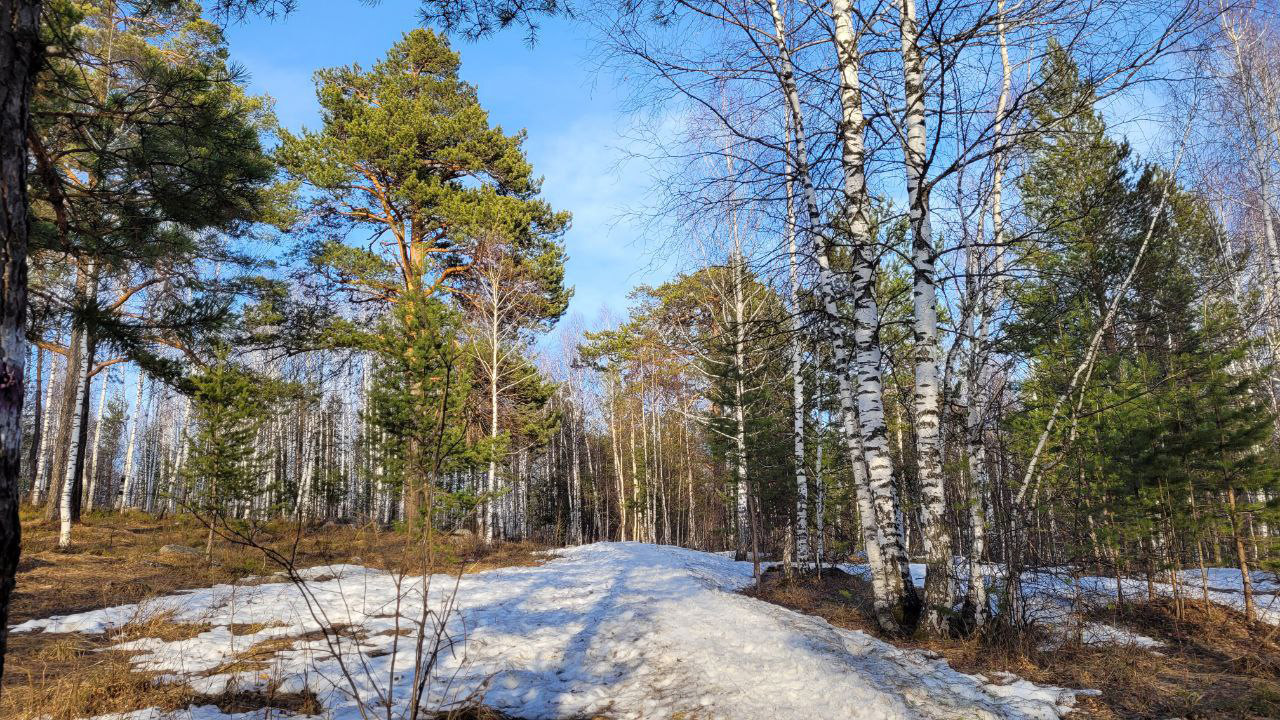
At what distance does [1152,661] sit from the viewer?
5738mm

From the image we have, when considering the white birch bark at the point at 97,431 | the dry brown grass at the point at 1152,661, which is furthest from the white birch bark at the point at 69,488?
the dry brown grass at the point at 1152,661

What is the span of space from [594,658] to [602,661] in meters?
0.13

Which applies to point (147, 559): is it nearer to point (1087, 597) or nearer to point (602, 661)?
point (602, 661)

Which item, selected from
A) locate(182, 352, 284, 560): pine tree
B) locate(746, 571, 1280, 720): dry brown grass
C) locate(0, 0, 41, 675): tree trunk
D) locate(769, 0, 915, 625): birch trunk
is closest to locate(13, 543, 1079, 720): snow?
locate(746, 571, 1280, 720): dry brown grass

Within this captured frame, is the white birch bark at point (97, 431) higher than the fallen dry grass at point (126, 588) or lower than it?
higher

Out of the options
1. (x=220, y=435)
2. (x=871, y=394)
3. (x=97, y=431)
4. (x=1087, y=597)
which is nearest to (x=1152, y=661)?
(x=1087, y=597)

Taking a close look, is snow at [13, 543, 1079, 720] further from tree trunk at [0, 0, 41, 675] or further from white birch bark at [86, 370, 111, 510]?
white birch bark at [86, 370, 111, 510]

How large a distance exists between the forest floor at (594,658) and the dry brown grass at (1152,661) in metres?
0.03

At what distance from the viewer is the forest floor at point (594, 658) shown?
14.0ft

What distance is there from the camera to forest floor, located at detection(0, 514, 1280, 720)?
4.26 metres

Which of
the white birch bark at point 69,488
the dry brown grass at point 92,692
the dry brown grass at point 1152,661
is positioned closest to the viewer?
the dry brown grass at point 92,692

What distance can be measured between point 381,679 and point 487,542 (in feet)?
42.6

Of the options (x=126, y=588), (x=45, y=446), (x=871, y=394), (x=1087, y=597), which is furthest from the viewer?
(x=45, y=446)

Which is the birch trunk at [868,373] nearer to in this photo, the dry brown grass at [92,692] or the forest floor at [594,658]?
the forest floor at [594,658]
